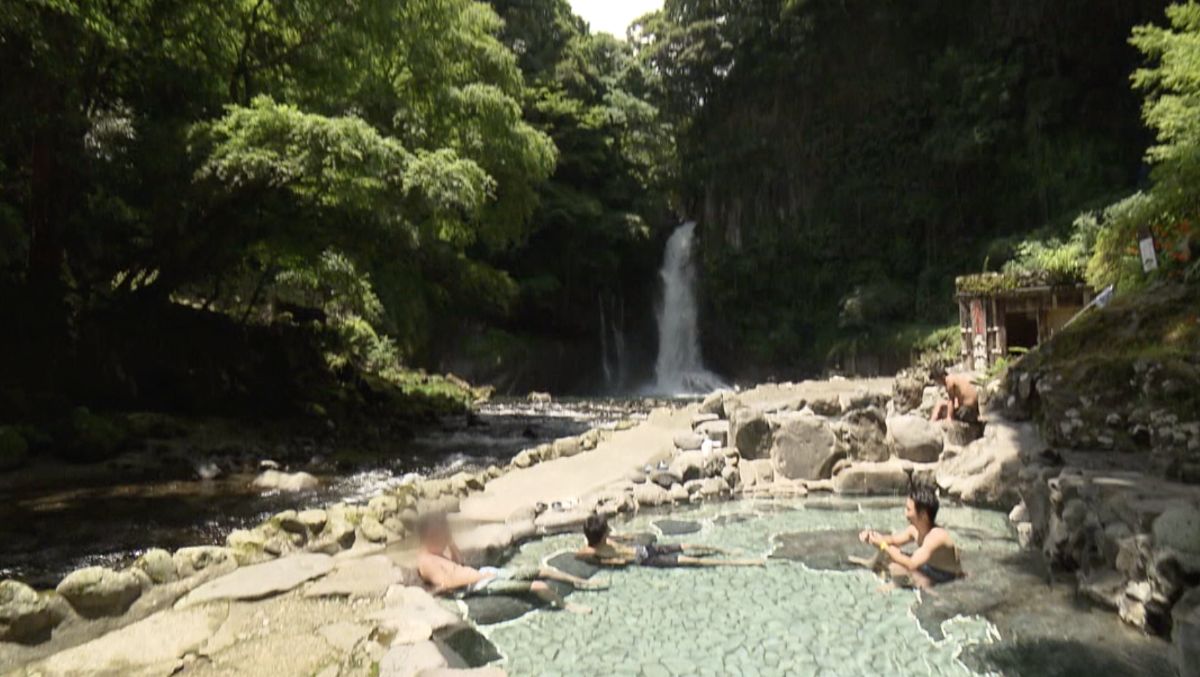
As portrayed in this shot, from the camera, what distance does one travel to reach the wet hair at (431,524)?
5.09 metres

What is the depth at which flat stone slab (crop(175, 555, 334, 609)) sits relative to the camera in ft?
13.2

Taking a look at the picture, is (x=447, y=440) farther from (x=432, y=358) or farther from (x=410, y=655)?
(x=432, y=358)

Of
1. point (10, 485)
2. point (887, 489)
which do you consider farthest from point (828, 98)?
point (10, 485)

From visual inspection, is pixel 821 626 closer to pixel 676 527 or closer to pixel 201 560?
pixel 676 527

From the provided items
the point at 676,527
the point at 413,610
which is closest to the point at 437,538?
the point at 413,610

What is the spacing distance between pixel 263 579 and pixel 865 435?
6.67 meters

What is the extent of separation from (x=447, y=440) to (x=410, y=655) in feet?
34.9

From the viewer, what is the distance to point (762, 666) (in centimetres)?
384

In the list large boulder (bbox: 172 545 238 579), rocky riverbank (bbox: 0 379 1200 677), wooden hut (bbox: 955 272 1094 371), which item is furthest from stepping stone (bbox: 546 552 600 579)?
wooden hut (bbox: 955 272 1094 371)

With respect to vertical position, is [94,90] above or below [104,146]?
above

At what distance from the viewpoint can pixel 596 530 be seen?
18.0ft

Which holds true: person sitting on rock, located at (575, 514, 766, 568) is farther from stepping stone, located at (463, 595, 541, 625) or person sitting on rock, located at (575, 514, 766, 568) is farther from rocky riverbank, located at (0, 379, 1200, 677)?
stepping stone, located at (463, 595, 541, 625)

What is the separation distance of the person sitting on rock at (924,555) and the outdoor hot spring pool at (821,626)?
4.8 inches

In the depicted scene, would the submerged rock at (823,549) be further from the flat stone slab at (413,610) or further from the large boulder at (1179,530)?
the flat stone slab at (413,610)
